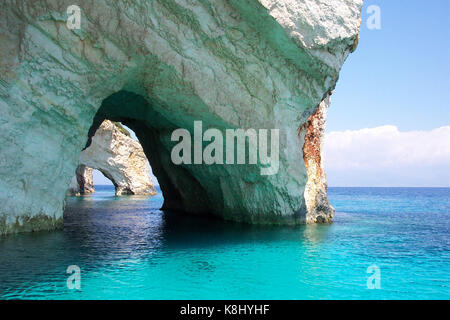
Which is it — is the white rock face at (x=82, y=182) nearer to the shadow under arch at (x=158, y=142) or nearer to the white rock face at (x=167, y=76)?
the shadow under arch at (x=158, y=142)

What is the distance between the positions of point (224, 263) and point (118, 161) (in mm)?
39510

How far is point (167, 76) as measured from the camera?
14633mm

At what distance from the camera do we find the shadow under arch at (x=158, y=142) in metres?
19.2

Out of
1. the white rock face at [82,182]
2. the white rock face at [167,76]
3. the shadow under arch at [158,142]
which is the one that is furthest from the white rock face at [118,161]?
the white rock face at [167,76]

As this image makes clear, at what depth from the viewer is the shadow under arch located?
63.2ft

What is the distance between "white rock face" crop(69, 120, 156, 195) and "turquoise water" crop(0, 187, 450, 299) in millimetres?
30044

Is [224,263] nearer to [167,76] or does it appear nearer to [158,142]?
[167,76]

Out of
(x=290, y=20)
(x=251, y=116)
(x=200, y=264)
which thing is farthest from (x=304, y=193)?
(x=200, y=264)

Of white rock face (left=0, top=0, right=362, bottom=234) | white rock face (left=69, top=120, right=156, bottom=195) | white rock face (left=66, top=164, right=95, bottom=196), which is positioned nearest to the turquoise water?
white rock face (left=0, top=0, right=362, bottom=234)

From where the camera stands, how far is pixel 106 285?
8.12m

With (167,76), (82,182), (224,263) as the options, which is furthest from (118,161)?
(224,263)

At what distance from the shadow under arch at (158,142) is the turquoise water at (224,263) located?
6377mm

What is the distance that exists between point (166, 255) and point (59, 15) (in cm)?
864
